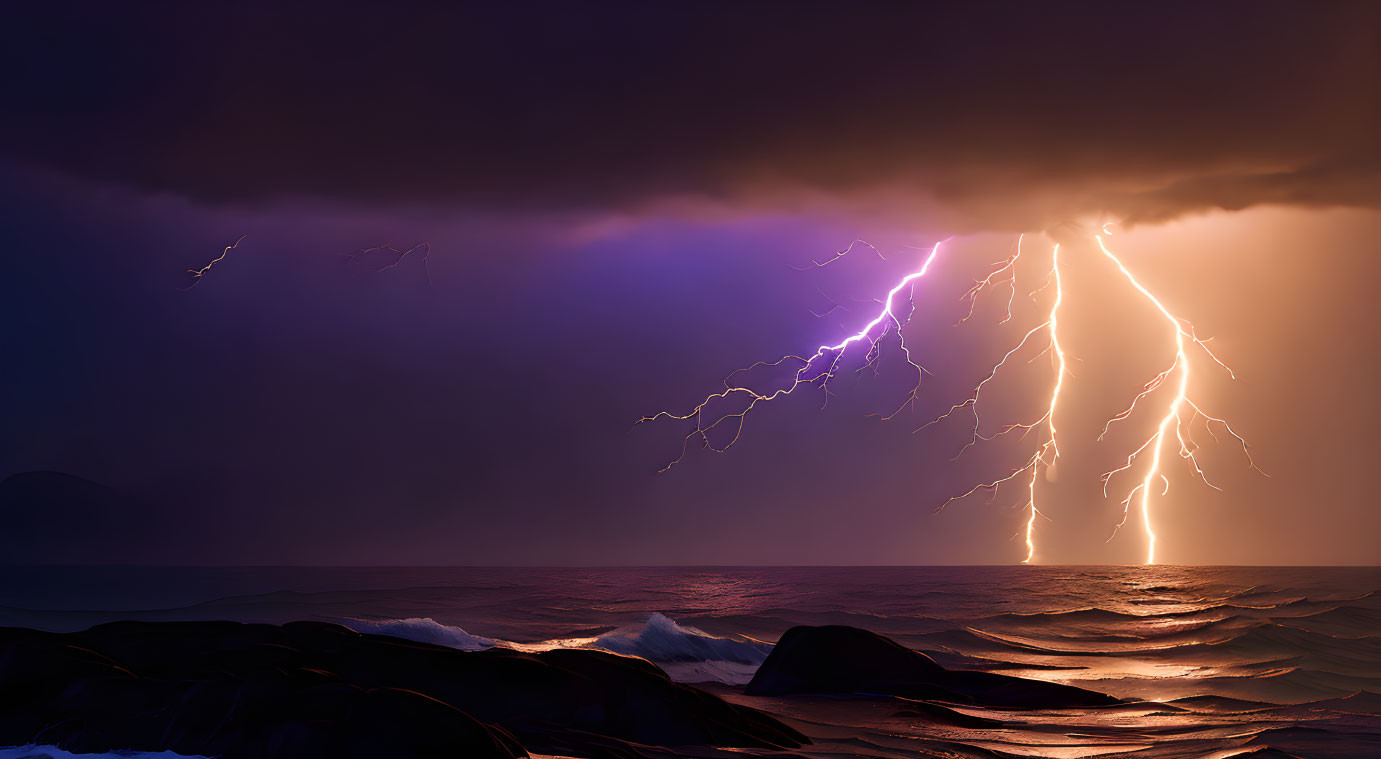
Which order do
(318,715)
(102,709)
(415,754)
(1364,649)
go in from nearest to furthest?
(415,754), (318,715), (102,709), (1364,649)

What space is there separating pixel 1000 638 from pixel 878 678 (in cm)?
847

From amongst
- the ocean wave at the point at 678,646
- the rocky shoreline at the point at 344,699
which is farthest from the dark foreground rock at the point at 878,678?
the ocean wave at the point at 678,646

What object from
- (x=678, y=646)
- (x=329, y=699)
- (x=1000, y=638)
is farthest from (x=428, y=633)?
(x=1000, y=638)

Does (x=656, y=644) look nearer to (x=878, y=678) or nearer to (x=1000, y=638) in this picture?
(x=878, y=678)

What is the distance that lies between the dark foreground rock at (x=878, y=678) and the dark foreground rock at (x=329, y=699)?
283cm

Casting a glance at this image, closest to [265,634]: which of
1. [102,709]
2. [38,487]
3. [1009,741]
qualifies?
[102,709]

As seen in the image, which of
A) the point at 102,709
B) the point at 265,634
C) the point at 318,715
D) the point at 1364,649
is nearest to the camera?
the point at 318,715

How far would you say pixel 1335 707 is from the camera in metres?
10.2

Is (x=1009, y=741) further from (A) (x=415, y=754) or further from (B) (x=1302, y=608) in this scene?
(B) (x=1302, y=608)

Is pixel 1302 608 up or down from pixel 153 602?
up

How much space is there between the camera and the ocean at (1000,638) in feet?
26.6

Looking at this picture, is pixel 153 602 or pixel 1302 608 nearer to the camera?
pixel 1302 608

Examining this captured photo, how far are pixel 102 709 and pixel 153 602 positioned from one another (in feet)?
88.5

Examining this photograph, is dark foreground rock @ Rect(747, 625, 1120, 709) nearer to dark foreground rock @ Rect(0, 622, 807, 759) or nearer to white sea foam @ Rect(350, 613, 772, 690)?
dark foreground rock @ Rect(0, 622, 807, 759)
